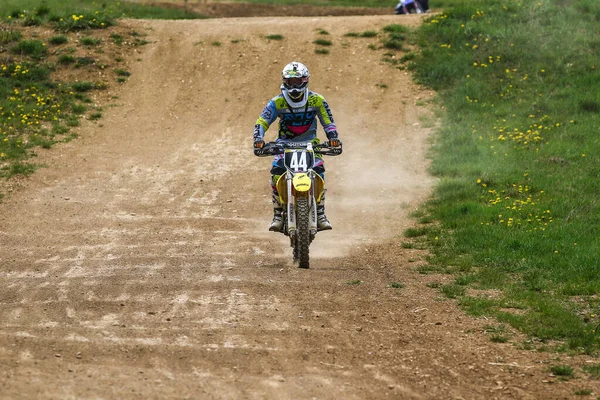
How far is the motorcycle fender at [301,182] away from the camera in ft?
39.2

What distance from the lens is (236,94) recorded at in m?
24.2

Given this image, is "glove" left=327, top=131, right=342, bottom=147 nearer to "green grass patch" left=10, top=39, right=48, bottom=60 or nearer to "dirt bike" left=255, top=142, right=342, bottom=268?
"dirt bike" left=255, top=142, right=342, bottom=268

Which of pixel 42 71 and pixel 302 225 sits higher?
pixel 42 71

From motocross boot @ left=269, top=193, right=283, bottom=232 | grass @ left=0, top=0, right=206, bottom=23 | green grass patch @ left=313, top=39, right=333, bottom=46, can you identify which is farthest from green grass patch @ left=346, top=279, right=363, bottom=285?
grass @ left=0, top=0, right=206, bottom=23

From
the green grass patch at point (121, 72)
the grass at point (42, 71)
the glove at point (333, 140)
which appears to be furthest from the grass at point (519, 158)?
the grass at point (42, 71)

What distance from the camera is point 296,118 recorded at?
13133 millimetres

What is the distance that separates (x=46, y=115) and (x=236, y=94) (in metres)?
4.70

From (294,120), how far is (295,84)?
57 centimetres

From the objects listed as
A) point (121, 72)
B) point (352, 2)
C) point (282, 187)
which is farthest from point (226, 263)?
point (352, 2)

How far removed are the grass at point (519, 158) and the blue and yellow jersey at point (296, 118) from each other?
7.79ft

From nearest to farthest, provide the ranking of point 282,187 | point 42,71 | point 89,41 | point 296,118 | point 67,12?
point 282,187, point 296,118, point 42,71, point 89,41, point 67,12

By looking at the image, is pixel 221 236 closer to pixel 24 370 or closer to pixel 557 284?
pixel 557 284

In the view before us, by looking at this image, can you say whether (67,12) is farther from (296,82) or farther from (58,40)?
(296,82)

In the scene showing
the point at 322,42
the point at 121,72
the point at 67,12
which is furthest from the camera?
the point at 67,12
